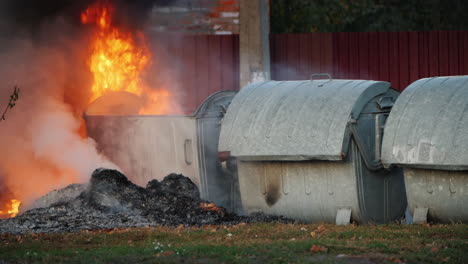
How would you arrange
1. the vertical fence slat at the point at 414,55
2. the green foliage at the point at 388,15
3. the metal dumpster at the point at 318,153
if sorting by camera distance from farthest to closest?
the green foliage at the point at 388,15 → the vertical fence slat at the point at 414,55 → the metal dumpster at the point at 318,153

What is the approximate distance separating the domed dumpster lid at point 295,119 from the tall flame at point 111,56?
426 cm

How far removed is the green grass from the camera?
24.3 ft

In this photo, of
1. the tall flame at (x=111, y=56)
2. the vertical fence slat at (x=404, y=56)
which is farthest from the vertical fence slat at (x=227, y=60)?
the vertical fence slat at (x=404, y=56)

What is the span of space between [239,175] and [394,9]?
1505 cm

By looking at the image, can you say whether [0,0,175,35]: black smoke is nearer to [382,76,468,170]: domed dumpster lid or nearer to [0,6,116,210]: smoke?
[0,6,116,210]: smoke

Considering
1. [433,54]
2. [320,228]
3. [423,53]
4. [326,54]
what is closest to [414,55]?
[423,53]

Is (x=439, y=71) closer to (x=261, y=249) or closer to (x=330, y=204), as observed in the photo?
(x=330, y=204)

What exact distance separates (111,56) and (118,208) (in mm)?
4944

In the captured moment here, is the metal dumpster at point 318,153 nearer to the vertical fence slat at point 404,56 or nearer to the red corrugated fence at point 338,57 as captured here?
the red corrugated fence at point 338,57

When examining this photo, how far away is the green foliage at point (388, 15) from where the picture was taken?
77.6 feet

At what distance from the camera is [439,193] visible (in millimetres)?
9367

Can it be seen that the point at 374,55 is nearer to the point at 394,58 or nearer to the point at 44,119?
the point at 394,58

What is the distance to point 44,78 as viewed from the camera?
46.7ft

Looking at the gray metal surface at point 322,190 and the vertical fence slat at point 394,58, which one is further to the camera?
the vertical fence slat at point 394,58
